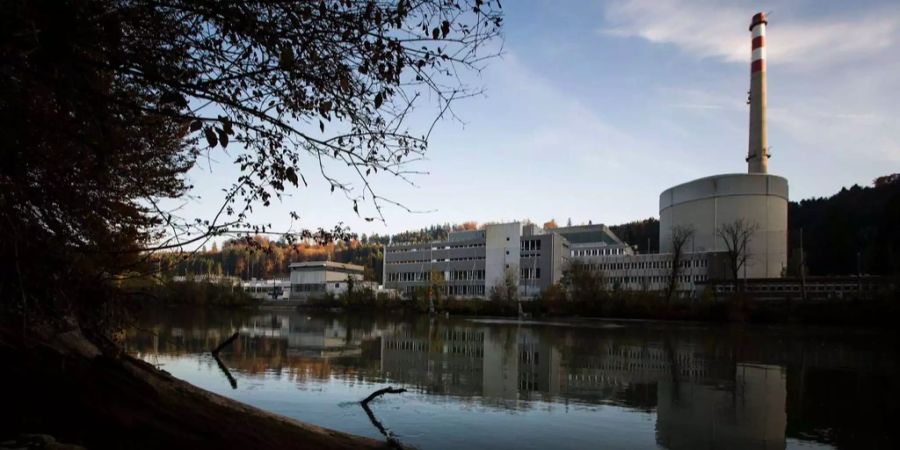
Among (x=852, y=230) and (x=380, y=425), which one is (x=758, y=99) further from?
(x=380, y=425)

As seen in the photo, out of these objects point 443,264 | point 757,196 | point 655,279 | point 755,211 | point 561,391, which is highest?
point 757,196

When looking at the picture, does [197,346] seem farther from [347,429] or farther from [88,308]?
[88,308]

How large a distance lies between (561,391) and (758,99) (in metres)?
93.5

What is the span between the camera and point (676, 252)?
3351 inches

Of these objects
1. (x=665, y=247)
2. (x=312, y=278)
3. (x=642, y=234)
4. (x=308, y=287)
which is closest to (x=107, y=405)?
(x=665, y=247)

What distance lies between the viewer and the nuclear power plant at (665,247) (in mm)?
99688

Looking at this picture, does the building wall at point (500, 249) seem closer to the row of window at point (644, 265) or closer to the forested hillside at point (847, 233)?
the row of window at point (644, 265)

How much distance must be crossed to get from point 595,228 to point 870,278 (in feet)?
256

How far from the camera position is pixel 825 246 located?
118 m

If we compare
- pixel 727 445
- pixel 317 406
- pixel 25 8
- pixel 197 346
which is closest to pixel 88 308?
pixel 25 8

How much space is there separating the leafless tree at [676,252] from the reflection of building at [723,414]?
201ft

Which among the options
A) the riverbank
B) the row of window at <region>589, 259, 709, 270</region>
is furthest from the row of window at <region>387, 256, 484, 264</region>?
the riverbank

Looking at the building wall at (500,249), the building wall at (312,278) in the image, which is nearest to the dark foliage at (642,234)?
the building wall at (500,249)

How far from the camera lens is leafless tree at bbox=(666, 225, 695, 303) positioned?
8212cm
